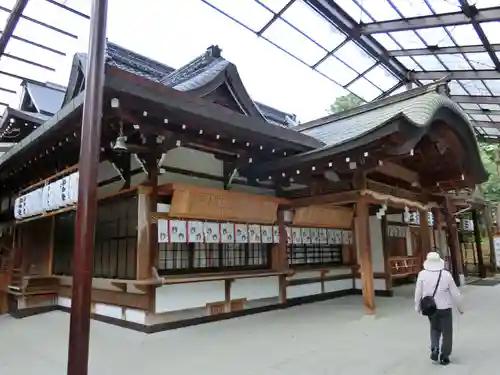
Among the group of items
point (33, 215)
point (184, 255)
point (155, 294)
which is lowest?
point (155, 294)

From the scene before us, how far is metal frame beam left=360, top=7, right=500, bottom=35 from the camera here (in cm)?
986

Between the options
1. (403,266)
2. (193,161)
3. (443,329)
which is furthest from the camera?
(403,266)

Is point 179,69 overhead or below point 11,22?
below

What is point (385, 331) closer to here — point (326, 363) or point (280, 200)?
point (326, 363)

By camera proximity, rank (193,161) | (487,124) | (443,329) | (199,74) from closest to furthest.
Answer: (443,329), (193,161), (199,74), (487,124)

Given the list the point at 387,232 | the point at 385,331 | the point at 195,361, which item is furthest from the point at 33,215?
the point at 387,232

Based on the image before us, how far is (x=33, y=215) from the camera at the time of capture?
20.3ft

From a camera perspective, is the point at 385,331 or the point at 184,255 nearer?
the point at 385,331

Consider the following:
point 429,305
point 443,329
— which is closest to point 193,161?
point 429,305

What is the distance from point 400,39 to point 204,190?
11.0m

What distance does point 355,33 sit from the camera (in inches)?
535

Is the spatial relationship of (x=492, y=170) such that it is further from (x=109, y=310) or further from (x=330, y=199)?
(x=109, y=310)

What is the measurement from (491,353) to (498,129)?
1723 centimetres

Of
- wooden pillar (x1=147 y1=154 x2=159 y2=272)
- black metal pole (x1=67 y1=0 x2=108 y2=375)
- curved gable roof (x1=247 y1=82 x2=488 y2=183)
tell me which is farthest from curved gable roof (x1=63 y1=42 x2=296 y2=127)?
black metal pole (x1=67 y1=0 x2=108 y2=375)
